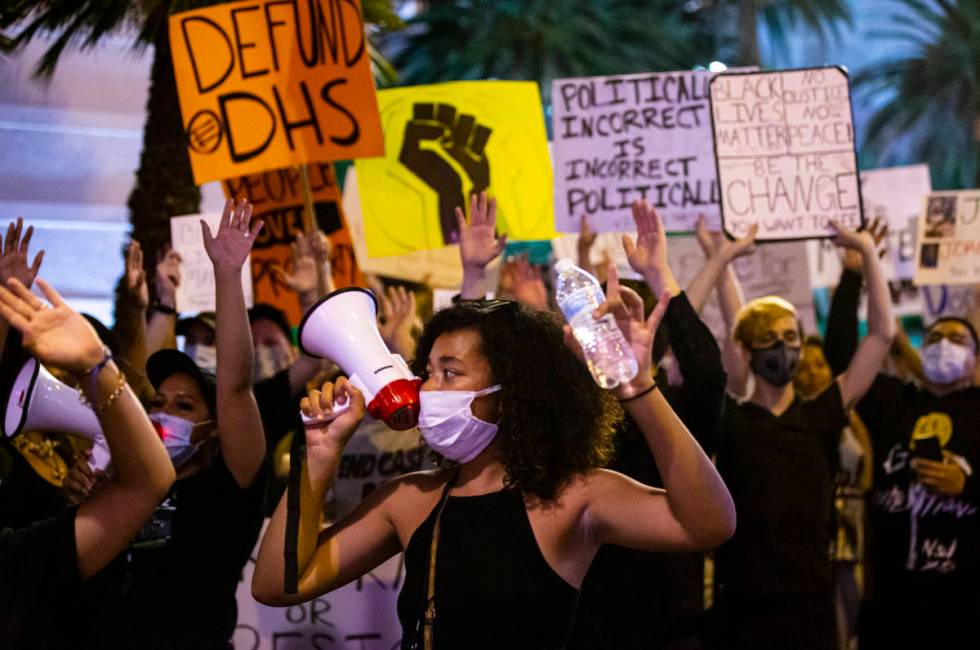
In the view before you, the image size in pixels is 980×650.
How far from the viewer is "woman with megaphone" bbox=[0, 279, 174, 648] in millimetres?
2619

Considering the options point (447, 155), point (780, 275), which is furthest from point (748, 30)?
→ point (447, 155)

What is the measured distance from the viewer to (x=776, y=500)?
16.4ft

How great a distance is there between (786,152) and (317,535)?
12.2ft

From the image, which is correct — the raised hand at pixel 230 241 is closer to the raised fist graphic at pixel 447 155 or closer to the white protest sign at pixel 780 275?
the raised fist graphic at pixel 447 155

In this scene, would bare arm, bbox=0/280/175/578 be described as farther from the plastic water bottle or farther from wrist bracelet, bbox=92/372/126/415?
the plastic water bottle

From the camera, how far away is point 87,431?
350cm

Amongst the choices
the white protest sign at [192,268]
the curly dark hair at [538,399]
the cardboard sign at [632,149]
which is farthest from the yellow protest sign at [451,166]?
the curly dark hair at [538,399]

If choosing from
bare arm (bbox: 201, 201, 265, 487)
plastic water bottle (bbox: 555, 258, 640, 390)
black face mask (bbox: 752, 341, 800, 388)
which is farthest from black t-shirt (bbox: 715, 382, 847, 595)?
plastic water bottle (bbox: 555, 258, 640, 390)

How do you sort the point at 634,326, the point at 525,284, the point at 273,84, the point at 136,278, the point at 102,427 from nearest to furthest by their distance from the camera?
the point at 102,427 < the point at 634,326 < the point at 136,278 < the point at 525,284 < the point at 273,84

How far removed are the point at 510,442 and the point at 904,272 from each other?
234 inches

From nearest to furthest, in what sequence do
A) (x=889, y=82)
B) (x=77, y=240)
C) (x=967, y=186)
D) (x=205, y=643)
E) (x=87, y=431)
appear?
(x=87, y=431)
(x=205, y=643)
(x=77, y=240)
(x=967, y=186)
(x=889, y=82)

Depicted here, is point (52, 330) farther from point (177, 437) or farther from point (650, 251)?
point (650, 251)

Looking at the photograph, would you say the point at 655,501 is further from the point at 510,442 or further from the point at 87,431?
the point at 87,431

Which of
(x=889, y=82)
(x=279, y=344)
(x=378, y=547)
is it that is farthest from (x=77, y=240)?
(x=889, y=82)
